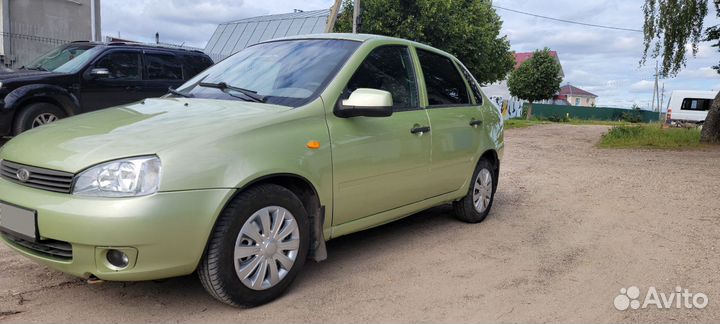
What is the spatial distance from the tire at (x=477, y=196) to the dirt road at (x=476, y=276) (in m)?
0.11

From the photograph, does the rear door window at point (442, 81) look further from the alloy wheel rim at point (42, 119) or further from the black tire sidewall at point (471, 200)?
the alloy wheel rim at point (42, 119)

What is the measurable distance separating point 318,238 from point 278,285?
16.5 inches

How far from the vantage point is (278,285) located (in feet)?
10.6

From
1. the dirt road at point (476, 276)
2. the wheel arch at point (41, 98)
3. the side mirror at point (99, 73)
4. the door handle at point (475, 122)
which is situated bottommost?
the dirt road at point (476, 276)

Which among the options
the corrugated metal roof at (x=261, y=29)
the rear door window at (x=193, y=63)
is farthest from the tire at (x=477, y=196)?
the corrugated metal roof at (x=261, y=29)

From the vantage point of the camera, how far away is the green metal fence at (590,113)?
146 ft

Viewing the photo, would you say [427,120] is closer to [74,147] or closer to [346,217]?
[346,217]

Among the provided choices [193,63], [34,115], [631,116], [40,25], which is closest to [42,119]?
[34,115]

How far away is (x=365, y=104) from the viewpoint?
136 inches

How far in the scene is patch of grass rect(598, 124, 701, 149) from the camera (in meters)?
14.3

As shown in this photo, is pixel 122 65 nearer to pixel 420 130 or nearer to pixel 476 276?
pixel 420 130

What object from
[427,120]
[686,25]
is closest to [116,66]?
[427,120]

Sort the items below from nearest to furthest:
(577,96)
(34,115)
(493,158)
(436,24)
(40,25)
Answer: (493,158) → (34,115) → (40,25) → (436,24) → (577,96)

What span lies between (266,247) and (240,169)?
50 centimetres
